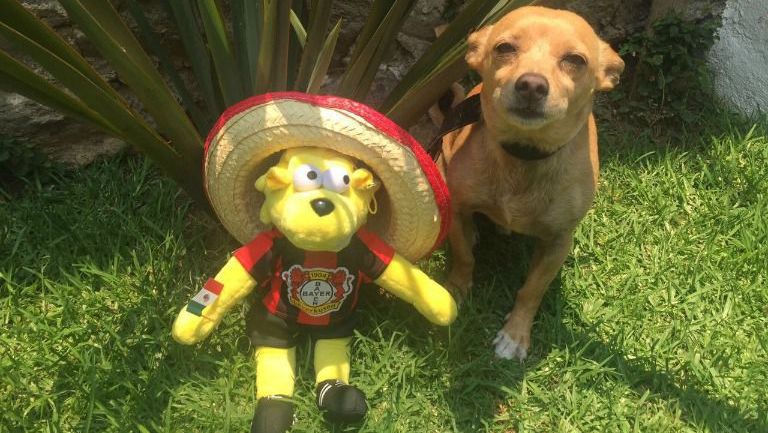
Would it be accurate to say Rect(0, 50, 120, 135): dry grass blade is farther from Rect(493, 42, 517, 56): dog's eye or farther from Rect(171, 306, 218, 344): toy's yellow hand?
Rect(493, 42, 517, 56): dog's eye

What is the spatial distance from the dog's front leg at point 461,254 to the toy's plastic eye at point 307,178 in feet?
2.18

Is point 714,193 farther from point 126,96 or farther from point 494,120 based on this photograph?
point 126,96

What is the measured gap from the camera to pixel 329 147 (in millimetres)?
1839

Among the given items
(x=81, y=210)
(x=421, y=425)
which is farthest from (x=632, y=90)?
(x=81, y=210)

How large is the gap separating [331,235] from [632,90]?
218 cm

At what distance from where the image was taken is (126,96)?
278 cm

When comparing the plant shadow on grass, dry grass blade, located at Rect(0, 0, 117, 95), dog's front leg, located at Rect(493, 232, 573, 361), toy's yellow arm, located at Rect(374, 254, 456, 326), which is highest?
dry grass blade, located at Rect(0, 0, 117, 95)

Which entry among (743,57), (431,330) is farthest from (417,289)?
(743,57)

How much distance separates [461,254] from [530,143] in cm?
57

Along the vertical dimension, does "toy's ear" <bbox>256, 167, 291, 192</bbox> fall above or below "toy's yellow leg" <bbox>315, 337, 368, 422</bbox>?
above

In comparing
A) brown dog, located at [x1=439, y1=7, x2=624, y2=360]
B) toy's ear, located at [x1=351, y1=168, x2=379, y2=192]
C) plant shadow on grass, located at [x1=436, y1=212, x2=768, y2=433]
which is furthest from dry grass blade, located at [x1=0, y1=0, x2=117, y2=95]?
plant shadow on grass, located at [x1=436, y1=212, x2=768, y2=433]

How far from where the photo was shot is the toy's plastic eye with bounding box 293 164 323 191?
1.79 meters

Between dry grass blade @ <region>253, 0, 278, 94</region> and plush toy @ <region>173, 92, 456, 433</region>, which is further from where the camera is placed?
dry grass blade @ <region>253, 0, 278, 94</region>

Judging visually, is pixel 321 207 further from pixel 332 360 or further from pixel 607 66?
pixel 607 66
